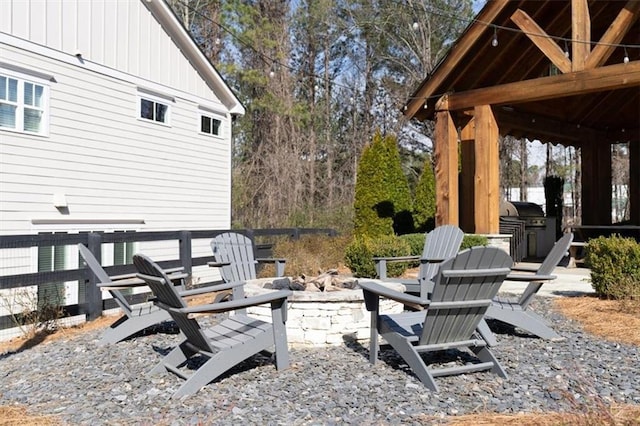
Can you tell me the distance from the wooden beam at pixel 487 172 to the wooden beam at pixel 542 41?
1454mm

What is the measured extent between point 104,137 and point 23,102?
1692mm

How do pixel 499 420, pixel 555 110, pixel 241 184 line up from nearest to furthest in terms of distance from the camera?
pixel 499 420 < pixel 555 110 < pixel 241 184

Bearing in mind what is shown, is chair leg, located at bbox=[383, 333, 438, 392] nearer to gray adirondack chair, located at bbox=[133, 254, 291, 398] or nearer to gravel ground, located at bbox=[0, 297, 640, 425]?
gravel ground, located at bbox=[0, 297, 640, 425]

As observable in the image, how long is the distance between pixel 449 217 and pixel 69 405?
28.3 ft

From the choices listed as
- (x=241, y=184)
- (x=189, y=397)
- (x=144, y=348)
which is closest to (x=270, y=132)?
(x=241, y=184)

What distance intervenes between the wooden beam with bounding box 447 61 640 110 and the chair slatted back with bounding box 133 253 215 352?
7961 mm

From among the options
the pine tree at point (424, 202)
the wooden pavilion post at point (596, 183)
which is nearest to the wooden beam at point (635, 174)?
the wooden pavilion post at point (596, 183)

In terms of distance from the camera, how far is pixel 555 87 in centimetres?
974

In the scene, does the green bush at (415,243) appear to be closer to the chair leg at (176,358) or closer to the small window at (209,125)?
the small window at (209,125)

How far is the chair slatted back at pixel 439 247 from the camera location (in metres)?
6.88

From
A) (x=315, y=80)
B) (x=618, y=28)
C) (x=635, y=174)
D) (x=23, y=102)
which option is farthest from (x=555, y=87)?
(x=315, y=80)

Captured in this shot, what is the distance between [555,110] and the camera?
13.1 meters

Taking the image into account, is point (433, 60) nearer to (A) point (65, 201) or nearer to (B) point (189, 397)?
(A) point (65, 201)

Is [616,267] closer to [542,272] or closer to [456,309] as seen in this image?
[542,272]
